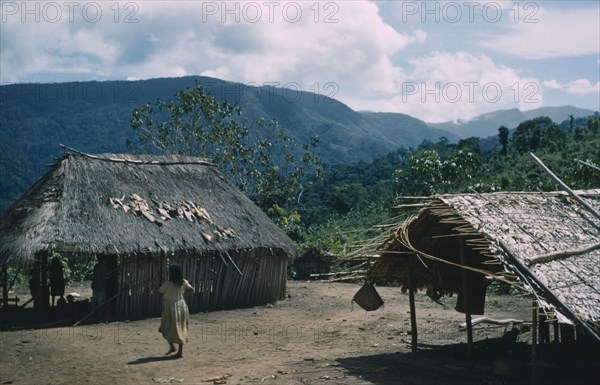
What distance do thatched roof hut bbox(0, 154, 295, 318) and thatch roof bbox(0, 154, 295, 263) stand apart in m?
0.02

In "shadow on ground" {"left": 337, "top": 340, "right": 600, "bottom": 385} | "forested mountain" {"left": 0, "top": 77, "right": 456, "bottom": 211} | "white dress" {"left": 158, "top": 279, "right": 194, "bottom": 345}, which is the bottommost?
"shadow on ground" {"left": 337, "top": 340, "right": 600, "bottom": 385}

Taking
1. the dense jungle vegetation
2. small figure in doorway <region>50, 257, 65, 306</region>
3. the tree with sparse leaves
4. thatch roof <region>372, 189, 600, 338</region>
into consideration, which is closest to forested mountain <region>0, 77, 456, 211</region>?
the dense jungle vegetation

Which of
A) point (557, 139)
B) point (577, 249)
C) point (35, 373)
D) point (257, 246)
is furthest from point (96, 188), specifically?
point (557, 139)

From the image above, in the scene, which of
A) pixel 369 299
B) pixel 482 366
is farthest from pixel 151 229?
pixel 482 366

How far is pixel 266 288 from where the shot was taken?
16703mm

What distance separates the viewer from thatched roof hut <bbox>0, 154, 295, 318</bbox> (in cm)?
1341

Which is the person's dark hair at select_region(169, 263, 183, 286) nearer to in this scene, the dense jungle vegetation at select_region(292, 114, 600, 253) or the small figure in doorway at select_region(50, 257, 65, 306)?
the dense jungle vegetation at select_region(292, 114, 600, 253)

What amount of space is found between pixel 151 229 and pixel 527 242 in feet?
28.7

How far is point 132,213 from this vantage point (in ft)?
47.8

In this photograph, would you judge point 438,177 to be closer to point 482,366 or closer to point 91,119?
point 482,366

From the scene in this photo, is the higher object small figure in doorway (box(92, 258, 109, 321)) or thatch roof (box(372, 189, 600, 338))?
thatch roof (box(372, 189, 600, 338))

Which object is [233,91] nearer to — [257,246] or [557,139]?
[557,139]

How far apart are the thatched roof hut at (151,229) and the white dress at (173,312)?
12.1ft

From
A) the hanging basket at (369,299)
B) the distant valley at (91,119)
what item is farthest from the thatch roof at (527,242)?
the distant valley at (91,119)
